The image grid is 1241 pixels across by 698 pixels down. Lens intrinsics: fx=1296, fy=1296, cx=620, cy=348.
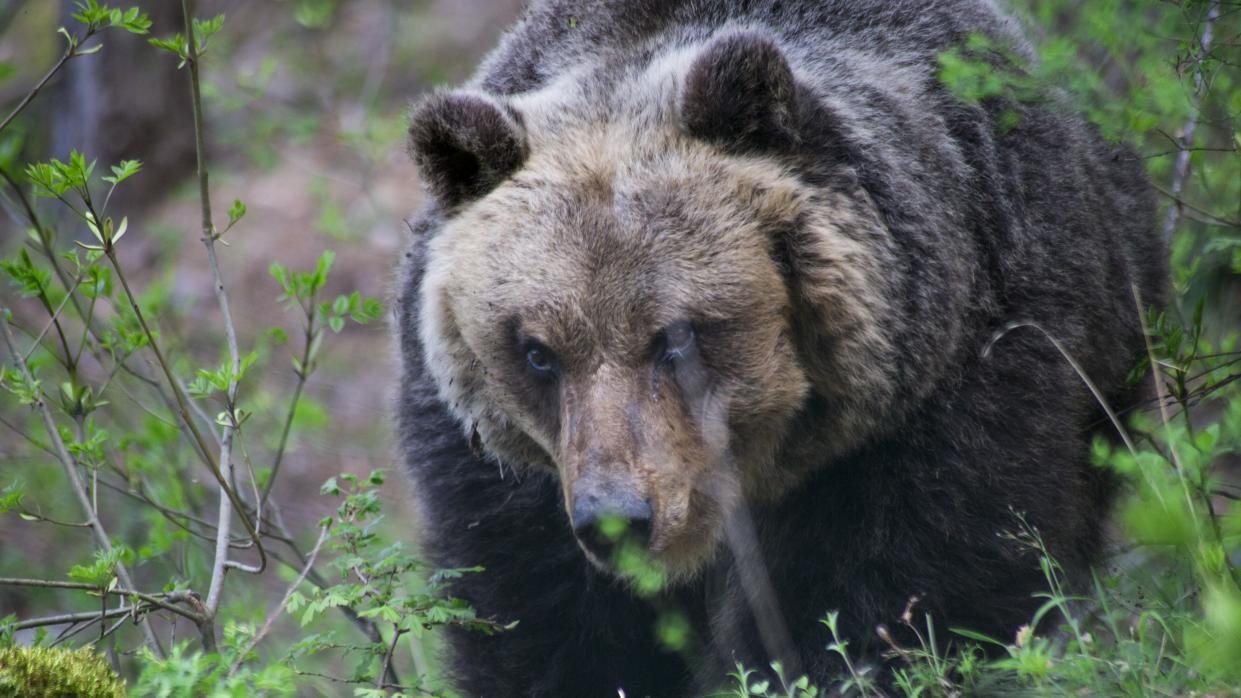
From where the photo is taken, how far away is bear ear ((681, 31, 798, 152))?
373 cm

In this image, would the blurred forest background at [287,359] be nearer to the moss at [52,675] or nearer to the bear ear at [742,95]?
the moss at [52,675]

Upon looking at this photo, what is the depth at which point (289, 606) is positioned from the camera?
12.0 feet

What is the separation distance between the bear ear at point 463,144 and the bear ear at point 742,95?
1.84 feet

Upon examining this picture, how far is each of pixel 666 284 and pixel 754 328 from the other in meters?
0.31

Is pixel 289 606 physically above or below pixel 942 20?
below

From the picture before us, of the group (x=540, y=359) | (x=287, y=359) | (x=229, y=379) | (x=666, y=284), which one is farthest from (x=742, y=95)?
(x=287, y=359)

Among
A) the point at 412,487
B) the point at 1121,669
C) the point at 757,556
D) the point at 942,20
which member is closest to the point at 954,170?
the point at 942,20

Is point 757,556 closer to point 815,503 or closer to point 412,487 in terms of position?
point 815,503

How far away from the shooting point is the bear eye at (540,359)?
3.83 meters

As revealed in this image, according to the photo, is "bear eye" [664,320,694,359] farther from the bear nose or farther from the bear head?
the bear nose

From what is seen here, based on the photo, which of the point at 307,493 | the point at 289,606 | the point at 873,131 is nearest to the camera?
the point at 289,606

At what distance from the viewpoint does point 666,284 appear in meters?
3.71

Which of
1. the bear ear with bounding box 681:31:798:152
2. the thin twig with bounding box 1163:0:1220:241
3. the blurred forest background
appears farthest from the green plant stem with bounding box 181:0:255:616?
the thin twig with bounding box 1163:0:1220:241

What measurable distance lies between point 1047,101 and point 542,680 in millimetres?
2735
